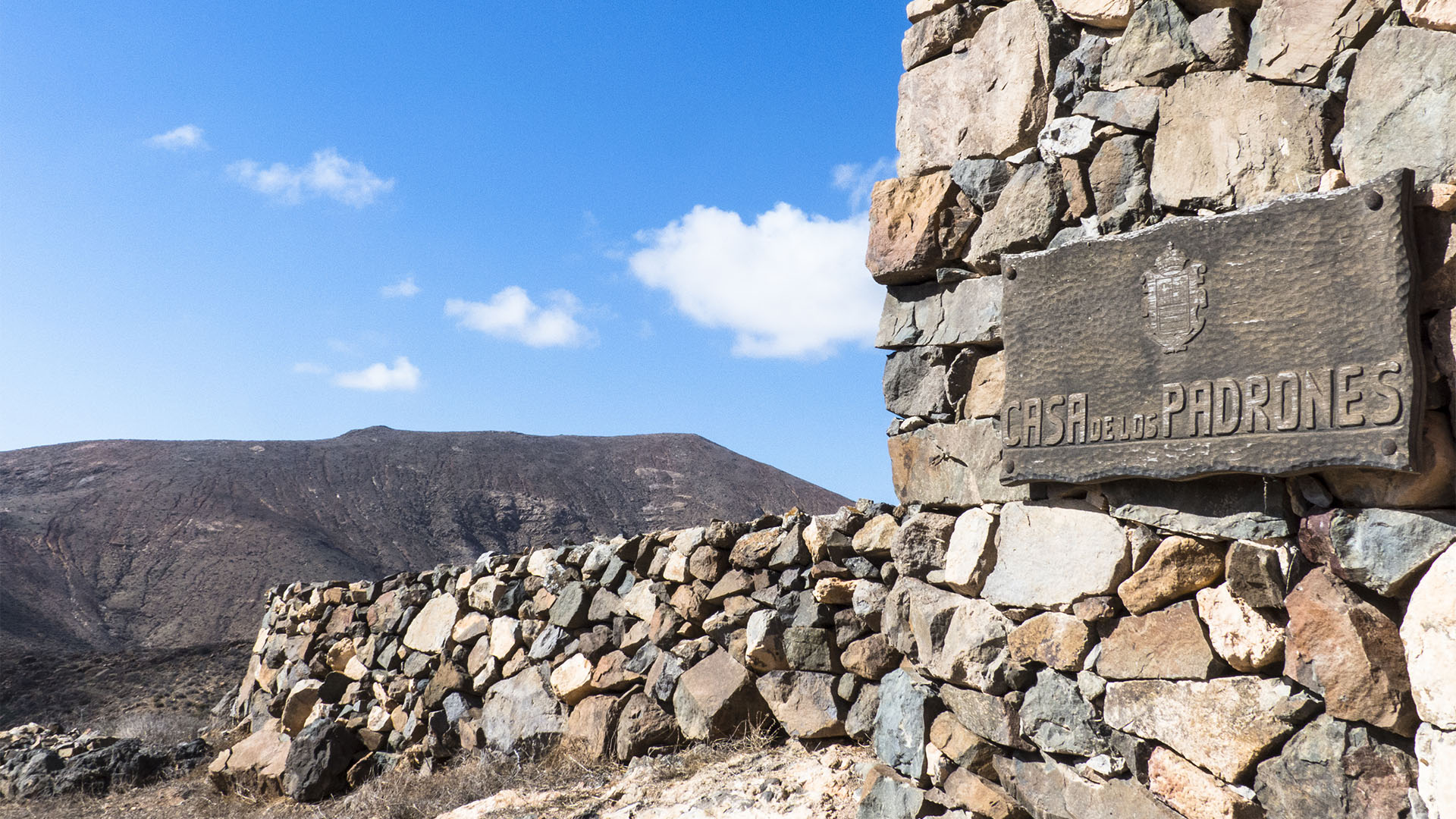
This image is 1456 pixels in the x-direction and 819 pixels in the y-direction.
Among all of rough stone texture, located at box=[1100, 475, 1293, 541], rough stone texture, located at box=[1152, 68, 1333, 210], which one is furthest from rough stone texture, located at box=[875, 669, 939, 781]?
rough stone texture, located at box=[1152, 68, 1333, 210]

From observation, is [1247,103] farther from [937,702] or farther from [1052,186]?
[937,702]

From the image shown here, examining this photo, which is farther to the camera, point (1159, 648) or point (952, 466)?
point (952, 466)

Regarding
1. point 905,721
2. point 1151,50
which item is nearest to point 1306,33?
point 1151,50

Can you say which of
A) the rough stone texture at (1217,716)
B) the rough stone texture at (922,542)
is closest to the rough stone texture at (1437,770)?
the rough stone texture at (1217,716)

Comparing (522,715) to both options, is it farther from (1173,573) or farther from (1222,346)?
(1222,346)

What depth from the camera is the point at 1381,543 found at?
7.34 feet

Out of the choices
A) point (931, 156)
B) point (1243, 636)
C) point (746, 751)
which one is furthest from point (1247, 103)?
point (746, 751)

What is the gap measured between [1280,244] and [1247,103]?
0.43 metres

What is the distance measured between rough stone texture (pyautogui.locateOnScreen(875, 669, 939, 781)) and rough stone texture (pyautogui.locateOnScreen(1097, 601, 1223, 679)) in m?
0.79

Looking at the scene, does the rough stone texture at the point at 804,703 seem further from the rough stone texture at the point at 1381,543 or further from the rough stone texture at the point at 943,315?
the rough stone texture at the point at 1381,543

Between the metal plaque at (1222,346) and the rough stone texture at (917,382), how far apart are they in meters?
0.37

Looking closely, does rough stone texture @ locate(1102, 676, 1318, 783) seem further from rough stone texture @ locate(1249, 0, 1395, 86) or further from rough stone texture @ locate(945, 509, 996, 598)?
rough stone texture @ locate(1249, 0, 1395, 86)

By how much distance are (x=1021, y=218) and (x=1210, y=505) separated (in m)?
1.08

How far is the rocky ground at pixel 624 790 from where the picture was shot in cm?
389
